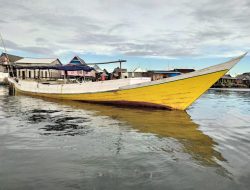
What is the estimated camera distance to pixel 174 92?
15.9 m

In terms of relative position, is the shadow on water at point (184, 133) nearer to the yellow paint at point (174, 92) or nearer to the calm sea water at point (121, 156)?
Answer: the calm sea water at point (121, 156)

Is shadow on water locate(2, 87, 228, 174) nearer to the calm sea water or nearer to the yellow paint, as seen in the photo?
the calm sea water

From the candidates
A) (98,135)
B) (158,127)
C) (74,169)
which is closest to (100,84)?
(158,127)

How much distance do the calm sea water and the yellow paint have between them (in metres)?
4.86

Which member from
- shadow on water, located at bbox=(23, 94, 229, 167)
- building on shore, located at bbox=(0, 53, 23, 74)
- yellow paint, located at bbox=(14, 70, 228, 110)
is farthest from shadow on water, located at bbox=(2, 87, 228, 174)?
building on shore, located at bbox=(0, 53, 23, 74)

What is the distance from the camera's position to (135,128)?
34.3 feet

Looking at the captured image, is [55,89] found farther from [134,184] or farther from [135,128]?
[134,184]

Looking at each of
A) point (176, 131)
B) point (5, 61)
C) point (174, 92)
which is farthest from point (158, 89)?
point (5, 61)

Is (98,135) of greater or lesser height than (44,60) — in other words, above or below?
below

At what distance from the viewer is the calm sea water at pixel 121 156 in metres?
4.96

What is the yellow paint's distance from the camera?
15.4 m

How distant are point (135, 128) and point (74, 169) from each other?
201 inches

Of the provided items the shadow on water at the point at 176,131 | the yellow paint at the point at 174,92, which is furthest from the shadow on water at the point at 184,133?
the yellow paint at the point at 174,92

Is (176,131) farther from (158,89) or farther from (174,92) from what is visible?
(158,89)
